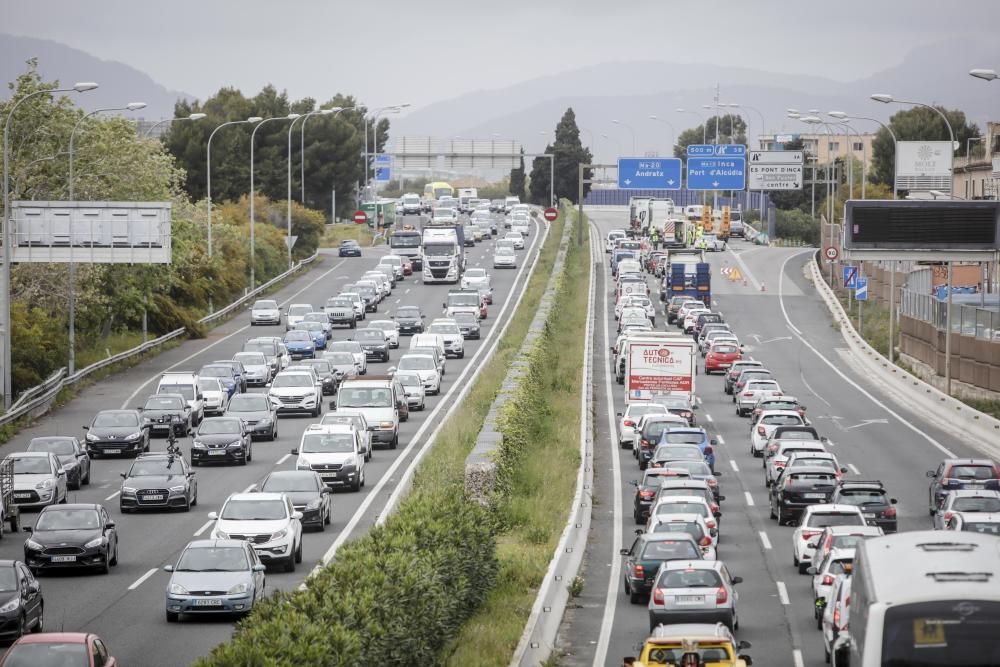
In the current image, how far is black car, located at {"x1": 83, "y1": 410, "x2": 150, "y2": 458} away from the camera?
4169 centimetres

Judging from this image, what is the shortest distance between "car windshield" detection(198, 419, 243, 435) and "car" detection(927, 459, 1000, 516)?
16.4 meters

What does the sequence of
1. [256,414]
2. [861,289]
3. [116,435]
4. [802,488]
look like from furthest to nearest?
[861,289] < [256,414] < [116,435] < [802,488]

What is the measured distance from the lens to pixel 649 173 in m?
90.6

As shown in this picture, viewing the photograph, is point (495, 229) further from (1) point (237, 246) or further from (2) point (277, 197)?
(1) point (237, 246)

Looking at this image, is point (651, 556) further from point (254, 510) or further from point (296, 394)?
point (296, 394)

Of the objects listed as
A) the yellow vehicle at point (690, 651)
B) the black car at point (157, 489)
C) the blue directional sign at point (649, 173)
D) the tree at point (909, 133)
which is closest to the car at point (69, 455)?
the black car at point (157, 489)

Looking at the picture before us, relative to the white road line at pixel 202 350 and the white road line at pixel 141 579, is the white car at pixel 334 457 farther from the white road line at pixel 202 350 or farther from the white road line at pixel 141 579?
the white road line at pixel 202 350

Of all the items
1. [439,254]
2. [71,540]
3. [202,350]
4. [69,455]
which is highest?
[439,254]

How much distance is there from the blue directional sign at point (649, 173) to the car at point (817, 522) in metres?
62.3

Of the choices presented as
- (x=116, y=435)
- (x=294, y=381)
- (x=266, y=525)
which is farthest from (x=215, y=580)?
(x=294, y=381)

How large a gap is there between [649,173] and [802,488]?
194ft

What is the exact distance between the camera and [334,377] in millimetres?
55188

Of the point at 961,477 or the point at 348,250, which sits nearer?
the point at 961,477

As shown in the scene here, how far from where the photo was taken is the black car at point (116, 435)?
41688 millimetres
